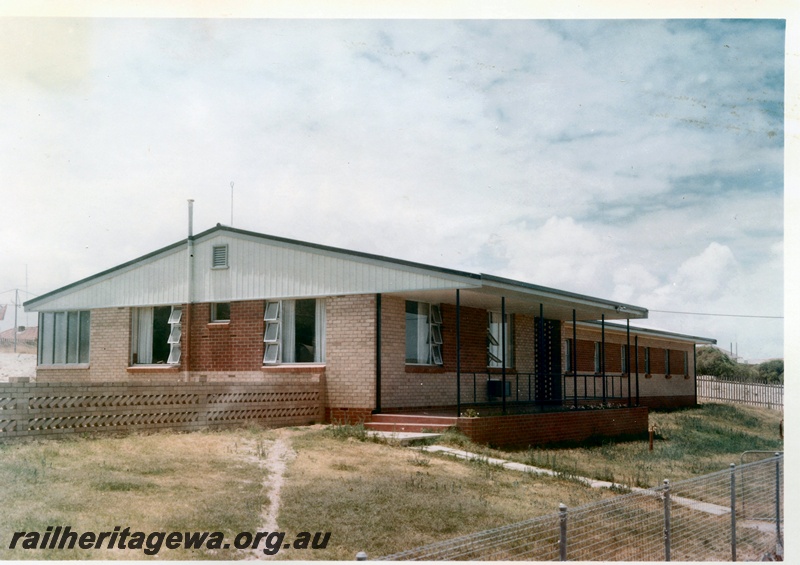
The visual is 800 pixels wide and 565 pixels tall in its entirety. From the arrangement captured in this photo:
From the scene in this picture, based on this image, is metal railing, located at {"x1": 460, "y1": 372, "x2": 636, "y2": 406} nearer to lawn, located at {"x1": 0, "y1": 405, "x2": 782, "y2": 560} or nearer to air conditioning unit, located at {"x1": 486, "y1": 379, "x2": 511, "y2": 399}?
air conditioning unit, located at {"x1": 486, "y1": 379, "x2": 511, "y2": 399}

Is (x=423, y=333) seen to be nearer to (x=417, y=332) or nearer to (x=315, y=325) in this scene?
(x=417, y=332)

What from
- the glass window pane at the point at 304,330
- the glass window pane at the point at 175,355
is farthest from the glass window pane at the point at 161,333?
the glass window pane at the point at 304,330

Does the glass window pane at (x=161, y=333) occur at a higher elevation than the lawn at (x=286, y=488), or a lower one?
higher

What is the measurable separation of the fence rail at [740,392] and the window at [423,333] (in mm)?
22751

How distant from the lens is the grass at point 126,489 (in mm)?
7863

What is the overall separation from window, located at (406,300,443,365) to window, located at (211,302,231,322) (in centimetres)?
467

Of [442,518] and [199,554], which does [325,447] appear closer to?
[442,518]

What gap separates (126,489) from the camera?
928cm

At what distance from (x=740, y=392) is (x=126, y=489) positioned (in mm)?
34152

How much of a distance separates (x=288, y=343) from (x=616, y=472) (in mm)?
8102

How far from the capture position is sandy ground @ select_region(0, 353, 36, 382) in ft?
102

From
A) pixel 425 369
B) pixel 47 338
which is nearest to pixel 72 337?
pixel 47 338

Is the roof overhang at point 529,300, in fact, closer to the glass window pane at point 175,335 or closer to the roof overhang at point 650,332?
the roof overhang at point 650,332

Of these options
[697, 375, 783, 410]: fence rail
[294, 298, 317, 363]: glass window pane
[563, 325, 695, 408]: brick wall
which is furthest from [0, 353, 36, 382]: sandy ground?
[697, 375, 783, 410]: fence rail
